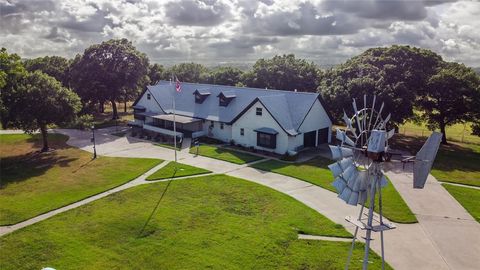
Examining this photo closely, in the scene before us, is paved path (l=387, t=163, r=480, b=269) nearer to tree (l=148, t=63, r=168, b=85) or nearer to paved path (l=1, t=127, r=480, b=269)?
paved path (l=1, t=127, r=480, b=269)

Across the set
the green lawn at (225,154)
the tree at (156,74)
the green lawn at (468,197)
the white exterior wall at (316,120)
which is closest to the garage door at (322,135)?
the white exterior wall at (316,120)

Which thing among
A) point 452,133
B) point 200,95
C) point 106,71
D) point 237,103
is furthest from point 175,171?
point 452,133

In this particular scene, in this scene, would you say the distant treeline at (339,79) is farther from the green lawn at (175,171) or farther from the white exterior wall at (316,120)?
the green lawn at (175,171)

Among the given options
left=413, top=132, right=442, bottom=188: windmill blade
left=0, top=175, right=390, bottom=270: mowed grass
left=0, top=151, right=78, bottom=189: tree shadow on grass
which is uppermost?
left=413, top=132, right=442, bottom=188: windmill blade

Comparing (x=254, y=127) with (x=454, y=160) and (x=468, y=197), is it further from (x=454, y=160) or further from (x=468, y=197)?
(x=468, y=197)

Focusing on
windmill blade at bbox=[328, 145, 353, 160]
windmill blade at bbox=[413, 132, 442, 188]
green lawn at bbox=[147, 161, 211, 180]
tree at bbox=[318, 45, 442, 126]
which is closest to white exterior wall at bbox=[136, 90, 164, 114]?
green lawn at bbox=[147, 161, 211, 180]

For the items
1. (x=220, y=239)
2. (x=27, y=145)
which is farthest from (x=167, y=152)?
(x=220, y=239)
